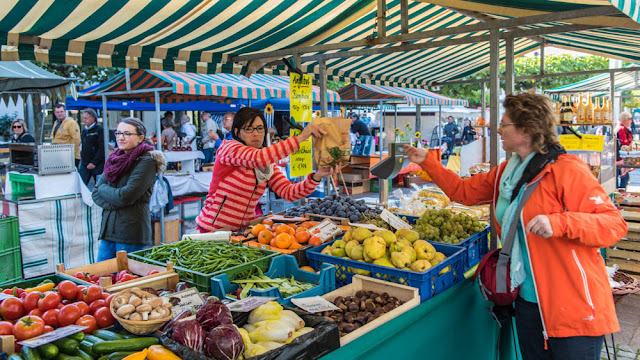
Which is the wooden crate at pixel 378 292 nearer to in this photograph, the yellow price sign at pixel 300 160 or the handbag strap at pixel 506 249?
the handbag strap at pixel 506 249

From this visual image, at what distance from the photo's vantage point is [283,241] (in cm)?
320

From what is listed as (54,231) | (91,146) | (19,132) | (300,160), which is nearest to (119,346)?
(300,160)

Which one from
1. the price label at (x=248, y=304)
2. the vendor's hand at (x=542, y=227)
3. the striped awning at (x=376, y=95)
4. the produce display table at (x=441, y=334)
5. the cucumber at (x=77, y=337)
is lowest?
the produce display table at (x=441, y=334)

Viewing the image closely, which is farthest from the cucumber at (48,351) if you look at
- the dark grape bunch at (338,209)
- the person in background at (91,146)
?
the person in background at (91,146)

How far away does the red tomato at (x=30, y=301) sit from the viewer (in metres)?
2.16

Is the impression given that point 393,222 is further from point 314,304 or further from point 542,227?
point 542,227

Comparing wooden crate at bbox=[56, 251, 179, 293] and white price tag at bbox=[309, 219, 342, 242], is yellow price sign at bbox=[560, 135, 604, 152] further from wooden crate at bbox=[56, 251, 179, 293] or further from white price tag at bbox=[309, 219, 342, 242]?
wooden crate at bbox=[56, 251, 179, 293]

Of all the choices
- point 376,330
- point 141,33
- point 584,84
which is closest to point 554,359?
point 376,330

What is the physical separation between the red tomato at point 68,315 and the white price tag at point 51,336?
117mm

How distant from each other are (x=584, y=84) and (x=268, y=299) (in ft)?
49.4

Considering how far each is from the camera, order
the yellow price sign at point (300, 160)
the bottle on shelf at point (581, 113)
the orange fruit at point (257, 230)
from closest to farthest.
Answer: the orange fruit at point (257, 230) → the yellow price sign at point (300, 160) → the bottle on shelf at point (581, 113)

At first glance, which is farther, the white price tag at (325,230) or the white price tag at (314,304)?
the white price tag at (325,230)

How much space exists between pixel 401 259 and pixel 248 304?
982 mm

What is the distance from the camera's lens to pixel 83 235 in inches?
234
